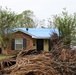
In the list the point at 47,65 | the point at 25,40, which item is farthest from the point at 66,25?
the point at 47,65

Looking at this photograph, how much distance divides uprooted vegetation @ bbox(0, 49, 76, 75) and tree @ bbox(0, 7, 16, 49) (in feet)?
89.8

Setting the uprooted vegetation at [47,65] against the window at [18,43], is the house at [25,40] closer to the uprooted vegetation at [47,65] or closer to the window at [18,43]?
the window at [18,43]

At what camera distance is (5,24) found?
1420 inches

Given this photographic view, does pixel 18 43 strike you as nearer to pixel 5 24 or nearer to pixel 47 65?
pixel 5 24

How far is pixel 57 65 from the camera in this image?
7789 millimetres

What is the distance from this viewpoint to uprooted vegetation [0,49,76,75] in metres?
7.66

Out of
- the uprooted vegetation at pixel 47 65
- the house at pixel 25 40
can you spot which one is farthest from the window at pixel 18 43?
the uprooted vegetation at pixel 47 65

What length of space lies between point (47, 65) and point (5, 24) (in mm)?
28698

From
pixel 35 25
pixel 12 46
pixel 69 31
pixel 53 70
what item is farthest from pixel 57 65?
pixel 35 25

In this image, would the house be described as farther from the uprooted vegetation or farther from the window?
the uprooted vegetation

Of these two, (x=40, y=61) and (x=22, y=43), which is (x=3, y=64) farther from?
(x=22, y=43)

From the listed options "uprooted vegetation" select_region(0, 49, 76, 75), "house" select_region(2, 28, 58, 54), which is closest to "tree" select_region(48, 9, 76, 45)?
"house" select_region(2, 28, 58, 54)

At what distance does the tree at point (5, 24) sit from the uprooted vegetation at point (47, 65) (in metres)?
27.4

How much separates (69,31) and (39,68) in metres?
27.4
